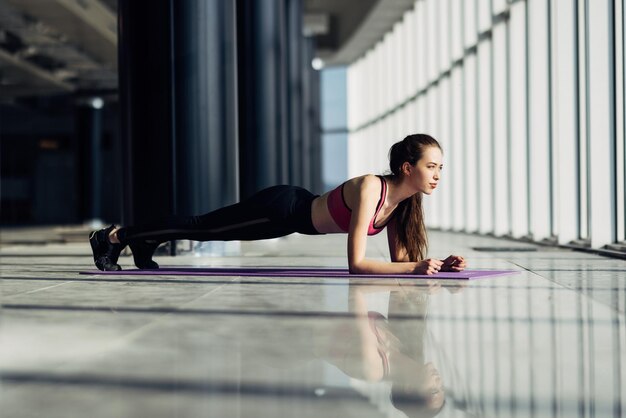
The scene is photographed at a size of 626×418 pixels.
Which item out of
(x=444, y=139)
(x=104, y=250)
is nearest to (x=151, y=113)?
(x=104, y=250)

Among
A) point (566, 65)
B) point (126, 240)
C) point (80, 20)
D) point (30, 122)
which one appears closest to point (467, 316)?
point (126, 240)

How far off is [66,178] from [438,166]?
39.6m

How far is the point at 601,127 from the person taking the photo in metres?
9.05

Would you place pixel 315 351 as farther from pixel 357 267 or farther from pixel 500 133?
pixel 500 133

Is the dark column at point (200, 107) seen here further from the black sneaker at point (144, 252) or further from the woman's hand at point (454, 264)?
the woman's hand at point (454, 264)

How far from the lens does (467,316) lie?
3625 millimetres

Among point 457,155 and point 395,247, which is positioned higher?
point 457,155

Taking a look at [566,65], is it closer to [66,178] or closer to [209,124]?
[209,124]

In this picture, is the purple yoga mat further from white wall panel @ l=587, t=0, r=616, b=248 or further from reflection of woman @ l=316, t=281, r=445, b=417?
white wall panel @ l=587, t=0, r=616, b=248

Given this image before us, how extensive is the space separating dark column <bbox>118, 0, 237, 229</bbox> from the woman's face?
397 centimetres

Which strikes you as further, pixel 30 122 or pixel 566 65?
pixel 30 122

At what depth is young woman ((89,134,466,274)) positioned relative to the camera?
550 cm

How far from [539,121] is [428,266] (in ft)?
23.7

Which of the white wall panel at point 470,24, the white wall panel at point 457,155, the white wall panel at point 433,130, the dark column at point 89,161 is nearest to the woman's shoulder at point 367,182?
the white wall panel at point 470,24
